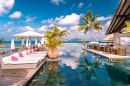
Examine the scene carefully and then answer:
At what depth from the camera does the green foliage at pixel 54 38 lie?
9.88 metres

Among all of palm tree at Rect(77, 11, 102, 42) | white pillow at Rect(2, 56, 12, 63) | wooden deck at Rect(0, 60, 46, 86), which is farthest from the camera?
palm tree at Rect(77, 11, 102, 42)

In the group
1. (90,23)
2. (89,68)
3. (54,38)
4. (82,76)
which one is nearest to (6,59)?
(82,76)

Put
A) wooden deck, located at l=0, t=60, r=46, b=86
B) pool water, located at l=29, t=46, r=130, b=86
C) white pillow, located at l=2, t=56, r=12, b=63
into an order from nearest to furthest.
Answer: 1. wooden deck, located at l=0, t=60, r=46, b=86
2. pool water, located at l=29, t=46, r=130, b=86
3. white pillow, located at l=2, t=56, r=12, b=63

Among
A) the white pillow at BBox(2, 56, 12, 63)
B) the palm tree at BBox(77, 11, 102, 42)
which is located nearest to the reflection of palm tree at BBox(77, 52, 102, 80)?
the white pillow at BBox(2, 56, 12, 63)

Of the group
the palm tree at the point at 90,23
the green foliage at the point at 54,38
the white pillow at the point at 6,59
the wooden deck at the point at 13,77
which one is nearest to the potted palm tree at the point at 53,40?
the green foliage at the point at 54,38

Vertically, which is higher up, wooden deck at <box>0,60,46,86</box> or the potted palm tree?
the potted palm tree

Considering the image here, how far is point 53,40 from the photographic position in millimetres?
9969

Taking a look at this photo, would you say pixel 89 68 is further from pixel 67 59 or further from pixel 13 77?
pixel 13 77

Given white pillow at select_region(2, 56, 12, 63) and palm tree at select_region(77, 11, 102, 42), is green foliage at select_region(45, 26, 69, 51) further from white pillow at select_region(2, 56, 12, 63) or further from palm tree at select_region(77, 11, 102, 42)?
palm tree at select_region(77, 11, 102, 42)

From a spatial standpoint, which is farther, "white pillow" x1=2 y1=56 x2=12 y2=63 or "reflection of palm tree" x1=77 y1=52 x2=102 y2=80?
"white pillow" x1=2 y1=56 x2=12 y2=63

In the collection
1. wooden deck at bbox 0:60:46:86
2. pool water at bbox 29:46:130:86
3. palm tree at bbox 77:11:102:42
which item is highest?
Answer: palm tree at bbox 77:11:102:42

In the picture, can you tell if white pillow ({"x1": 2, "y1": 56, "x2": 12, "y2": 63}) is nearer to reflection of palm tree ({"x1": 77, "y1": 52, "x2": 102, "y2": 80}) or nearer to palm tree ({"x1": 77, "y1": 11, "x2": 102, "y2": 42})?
reflection of palm tree ({"x1": 77, "y1": 52, "x2": 102, "y2": 80})

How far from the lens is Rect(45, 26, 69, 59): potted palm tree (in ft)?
32.3

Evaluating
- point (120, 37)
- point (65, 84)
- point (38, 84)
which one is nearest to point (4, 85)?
point (38, 84)
